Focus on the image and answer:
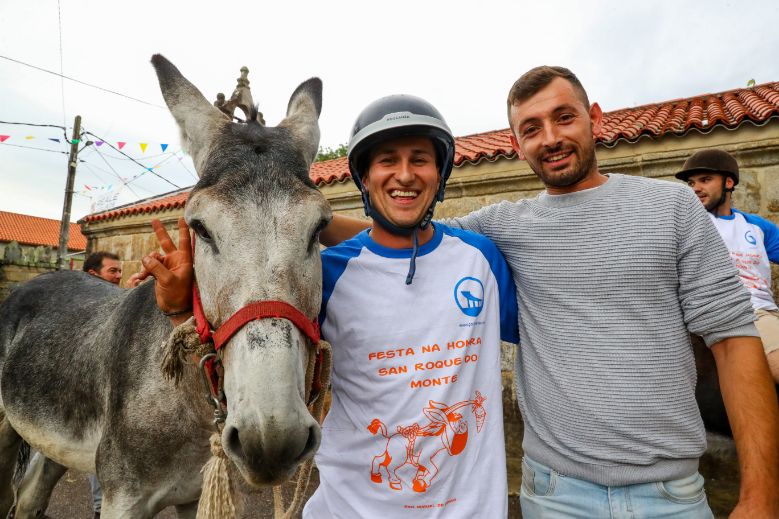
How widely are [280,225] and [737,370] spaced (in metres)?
1.73

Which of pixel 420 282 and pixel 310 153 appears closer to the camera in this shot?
pixel 420 282

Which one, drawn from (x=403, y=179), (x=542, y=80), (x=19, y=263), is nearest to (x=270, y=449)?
(x=403, y=179)

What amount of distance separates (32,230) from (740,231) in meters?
48.8

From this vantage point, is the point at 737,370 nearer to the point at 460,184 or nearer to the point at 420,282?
the point at 420,282

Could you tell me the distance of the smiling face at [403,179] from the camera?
5.94 ft

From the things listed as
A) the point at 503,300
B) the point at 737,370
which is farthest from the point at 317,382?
the point at 737,370

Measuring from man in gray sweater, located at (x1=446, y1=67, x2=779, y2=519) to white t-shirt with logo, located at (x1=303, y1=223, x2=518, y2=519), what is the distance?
239mm

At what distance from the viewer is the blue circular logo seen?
1.71 m

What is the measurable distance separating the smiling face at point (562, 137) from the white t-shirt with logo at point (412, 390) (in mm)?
547

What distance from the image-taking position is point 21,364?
3408 millimetres

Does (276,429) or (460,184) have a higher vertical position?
(460,184)

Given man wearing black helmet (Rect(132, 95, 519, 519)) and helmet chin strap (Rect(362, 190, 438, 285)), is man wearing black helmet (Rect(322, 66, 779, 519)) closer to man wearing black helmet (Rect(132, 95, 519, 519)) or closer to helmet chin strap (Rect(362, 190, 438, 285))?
man wearing black helmet (Rect(132, 95, 519, 519))

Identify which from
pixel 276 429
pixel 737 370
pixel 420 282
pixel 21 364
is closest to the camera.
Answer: pixel 276 429

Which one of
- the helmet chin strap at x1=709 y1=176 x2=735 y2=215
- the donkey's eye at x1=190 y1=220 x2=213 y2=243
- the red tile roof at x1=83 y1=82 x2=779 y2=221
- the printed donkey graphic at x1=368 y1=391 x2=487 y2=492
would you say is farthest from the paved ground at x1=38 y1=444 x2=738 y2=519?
the red tile roof at x1=83 y1=82 x2=779 y2=221
